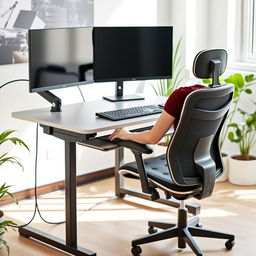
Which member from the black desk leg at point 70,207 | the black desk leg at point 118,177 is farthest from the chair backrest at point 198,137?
the black desk leg at point 118,177

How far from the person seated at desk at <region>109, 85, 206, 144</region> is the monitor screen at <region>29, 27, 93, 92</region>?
60 centimetres

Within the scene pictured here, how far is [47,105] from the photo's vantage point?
4.52 m

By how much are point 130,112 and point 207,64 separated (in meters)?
0.65

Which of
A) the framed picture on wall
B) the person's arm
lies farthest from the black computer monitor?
the person's arm

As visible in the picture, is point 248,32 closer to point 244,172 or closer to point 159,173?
point 244,172

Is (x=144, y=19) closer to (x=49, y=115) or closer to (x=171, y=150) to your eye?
(x=49, y=115)

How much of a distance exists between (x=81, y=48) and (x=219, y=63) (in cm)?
101

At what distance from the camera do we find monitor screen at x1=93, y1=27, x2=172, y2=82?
13.5ft

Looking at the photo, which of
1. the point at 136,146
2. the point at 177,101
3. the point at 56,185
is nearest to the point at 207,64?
the point at 177,101

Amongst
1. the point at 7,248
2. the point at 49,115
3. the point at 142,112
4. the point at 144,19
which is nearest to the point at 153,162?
the point at 142,112

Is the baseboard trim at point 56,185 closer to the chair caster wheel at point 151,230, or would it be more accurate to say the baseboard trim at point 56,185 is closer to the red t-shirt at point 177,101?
the chair caster wheel at point 151,230

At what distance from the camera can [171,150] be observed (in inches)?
130

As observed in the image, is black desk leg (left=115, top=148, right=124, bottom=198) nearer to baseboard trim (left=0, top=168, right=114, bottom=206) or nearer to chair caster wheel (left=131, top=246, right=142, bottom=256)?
baseboard trim (left=0, top=168, right=114, bottom=206)

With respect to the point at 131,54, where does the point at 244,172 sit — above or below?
below
